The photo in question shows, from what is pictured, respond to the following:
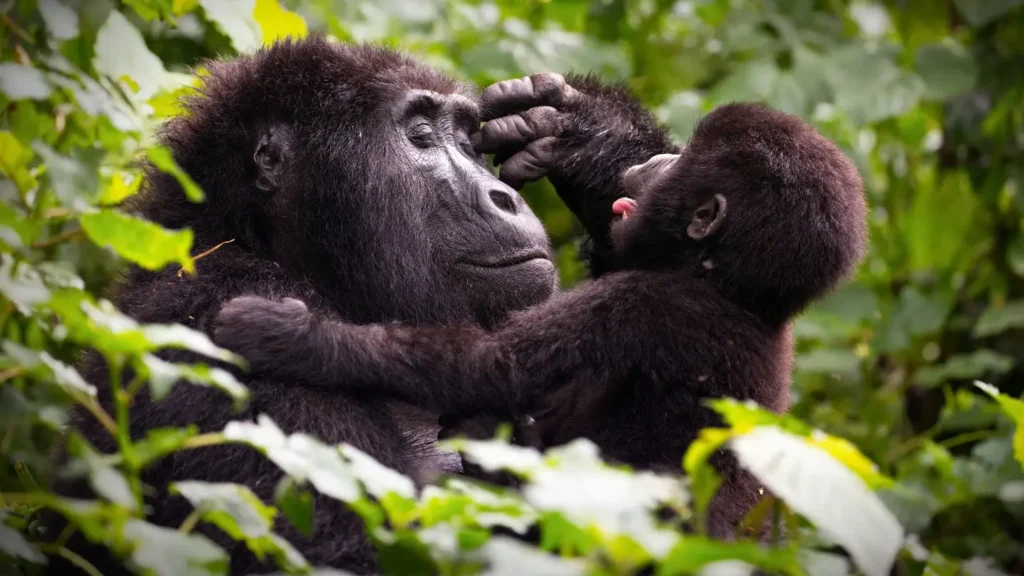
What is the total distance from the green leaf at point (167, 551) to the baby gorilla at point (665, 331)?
0.84 m

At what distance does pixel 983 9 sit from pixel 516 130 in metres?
2.59

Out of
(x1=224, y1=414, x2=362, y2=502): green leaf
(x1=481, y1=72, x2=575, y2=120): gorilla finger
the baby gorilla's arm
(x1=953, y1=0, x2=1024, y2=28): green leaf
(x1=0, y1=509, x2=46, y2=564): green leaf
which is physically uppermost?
(x1=953, y1=0, x2=1024, y2=28): green leaf

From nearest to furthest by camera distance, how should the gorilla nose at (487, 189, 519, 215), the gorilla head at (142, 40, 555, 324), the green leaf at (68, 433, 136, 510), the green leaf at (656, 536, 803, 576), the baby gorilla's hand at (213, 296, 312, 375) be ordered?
the green leaf at (656, 536, 803, 576)
the green leaf at (68, 433, 136, 510)
the baby gorilla's hand at (213, 296, 312, 375)
the gorilla head at (142, 40, 555, 324)
the gorilla nose at (487, 189, 519, 215)

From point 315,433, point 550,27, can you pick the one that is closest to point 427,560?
point 315,433

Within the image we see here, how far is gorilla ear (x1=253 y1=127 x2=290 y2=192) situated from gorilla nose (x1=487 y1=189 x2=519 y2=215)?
56cm

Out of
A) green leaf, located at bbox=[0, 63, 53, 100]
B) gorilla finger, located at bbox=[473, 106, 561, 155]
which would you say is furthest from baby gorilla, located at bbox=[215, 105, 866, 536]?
green leaf, located at bbox=[0, 63, 53, 100]

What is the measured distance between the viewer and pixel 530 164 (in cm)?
356

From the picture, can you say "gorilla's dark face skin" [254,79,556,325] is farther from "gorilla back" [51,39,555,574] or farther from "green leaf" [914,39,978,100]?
"green leaf" [914,39,978,100]

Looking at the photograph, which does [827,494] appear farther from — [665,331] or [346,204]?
[346,204]

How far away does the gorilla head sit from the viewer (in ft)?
10.00

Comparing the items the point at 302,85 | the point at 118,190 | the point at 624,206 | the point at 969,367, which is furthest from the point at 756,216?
the point at 969,367

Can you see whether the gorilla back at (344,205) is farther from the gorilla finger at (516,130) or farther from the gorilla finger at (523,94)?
the gorilla finger at (523,94)

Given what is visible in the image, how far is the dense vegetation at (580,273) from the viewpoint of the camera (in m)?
1.74

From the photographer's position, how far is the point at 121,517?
5.73 feet
